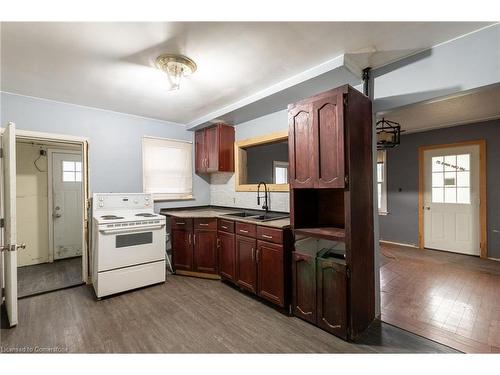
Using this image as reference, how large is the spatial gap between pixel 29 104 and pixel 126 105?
1068 millimetres

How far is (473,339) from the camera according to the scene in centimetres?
193

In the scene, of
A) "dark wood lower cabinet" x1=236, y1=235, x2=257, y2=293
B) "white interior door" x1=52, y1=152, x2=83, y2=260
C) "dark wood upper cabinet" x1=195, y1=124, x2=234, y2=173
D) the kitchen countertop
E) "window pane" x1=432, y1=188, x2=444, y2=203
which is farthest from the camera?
"window pane" x1=432, y1=188, x2=444, y2=203

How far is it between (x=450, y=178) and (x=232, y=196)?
414 cm

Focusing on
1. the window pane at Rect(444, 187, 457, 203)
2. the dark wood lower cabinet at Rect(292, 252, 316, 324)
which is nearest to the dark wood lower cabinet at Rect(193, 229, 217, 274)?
the dark wood lower cabinet at Rect(292, 252, 316, 324)

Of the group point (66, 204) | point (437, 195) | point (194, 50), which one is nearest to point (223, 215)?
point (194, 50)

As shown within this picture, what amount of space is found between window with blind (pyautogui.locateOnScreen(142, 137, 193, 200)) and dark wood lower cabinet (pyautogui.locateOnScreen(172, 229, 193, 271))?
0.85 m

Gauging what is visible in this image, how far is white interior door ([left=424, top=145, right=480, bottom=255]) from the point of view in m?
4.23

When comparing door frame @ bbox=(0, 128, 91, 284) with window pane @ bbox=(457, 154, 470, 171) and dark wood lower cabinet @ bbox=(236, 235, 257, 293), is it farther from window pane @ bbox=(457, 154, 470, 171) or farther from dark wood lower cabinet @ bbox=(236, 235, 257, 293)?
window pane @ bbox=(457, 154, 470, 171)

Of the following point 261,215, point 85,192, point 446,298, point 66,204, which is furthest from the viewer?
point 66,204

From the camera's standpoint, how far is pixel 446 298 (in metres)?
2.66

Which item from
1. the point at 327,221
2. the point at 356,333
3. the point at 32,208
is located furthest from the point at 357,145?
the point at 32,208

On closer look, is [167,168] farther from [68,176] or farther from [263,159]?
[68,176]

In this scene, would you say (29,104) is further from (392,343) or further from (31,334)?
(392,343)

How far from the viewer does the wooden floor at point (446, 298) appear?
6.57 feet
